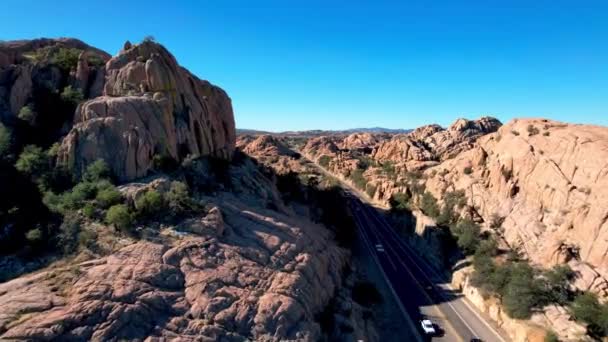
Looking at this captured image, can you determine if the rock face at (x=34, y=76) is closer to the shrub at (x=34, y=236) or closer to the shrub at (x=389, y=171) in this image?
the shrub at (x=34, y=236)

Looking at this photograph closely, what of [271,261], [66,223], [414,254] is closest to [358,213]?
[414,254]

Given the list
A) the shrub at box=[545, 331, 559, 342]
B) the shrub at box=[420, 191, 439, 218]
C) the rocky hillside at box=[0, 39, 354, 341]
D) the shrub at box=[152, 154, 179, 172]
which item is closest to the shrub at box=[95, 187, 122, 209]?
the rocky hillside at box=[0, 39, 354, 341]

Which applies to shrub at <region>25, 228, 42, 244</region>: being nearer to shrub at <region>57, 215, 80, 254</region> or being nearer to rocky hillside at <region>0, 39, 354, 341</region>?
rocky hillside at <region>0, 39, 354, 341</region>

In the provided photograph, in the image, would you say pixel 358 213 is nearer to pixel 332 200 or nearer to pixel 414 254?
pixel 332 200

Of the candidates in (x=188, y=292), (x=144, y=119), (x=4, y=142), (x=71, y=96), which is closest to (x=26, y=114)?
(x=71, y=96)

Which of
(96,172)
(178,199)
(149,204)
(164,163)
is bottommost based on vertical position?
(149,204)

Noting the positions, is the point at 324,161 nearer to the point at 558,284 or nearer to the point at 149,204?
the point at 558,284
